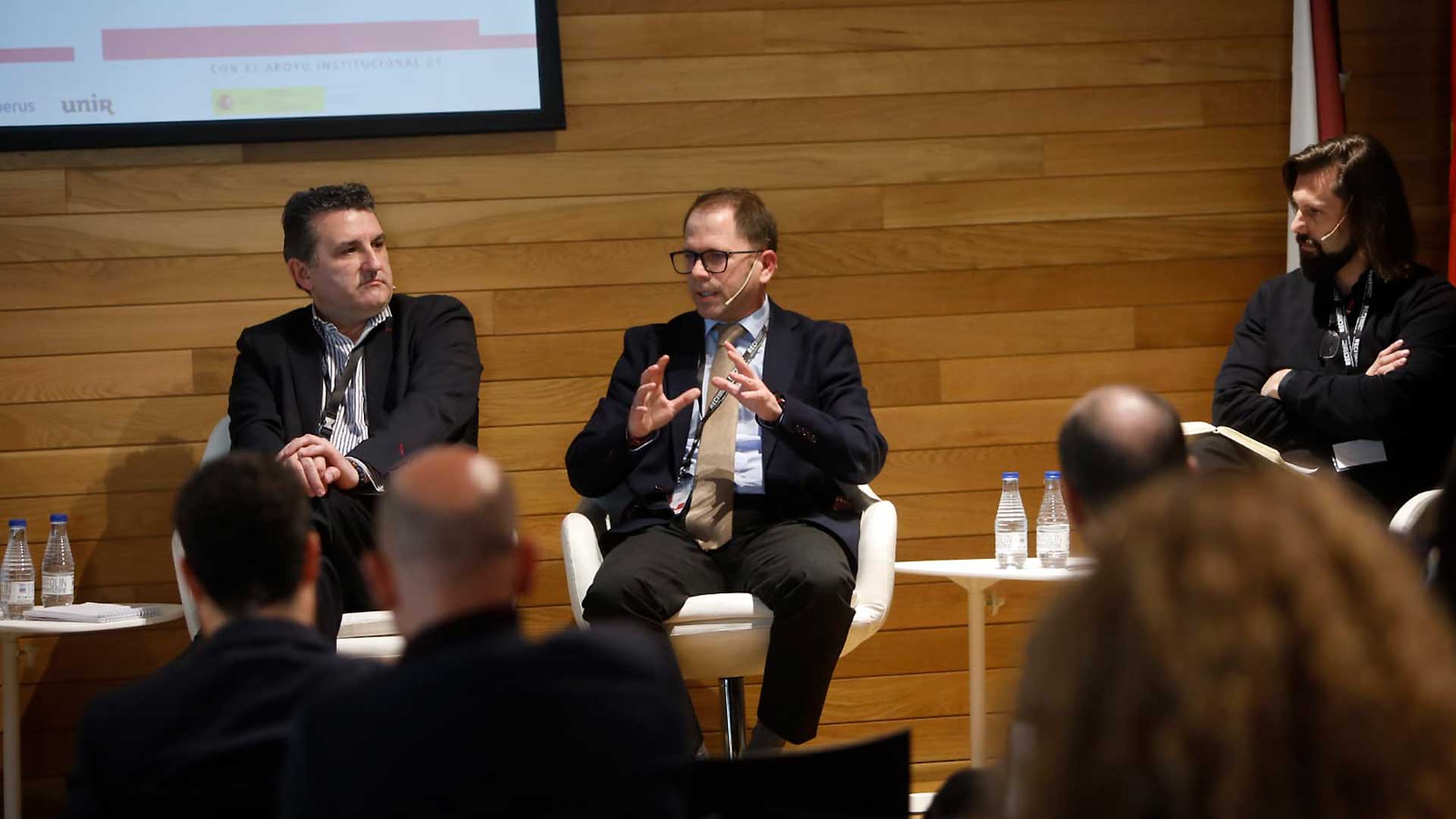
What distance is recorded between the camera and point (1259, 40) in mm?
4387

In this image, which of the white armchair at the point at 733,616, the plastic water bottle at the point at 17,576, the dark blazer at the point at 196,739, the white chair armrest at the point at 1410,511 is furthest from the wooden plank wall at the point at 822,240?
the dark blazer at the point at 196,739

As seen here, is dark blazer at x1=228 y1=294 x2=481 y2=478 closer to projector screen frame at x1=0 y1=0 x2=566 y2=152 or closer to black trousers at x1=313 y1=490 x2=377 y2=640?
black trousers at x1=313 y1=490 x2=377 y2=640

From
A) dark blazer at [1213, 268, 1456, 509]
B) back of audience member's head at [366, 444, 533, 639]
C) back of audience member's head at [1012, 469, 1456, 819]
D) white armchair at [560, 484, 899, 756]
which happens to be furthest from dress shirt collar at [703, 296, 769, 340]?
back of audience member's head at [1012, 469, 1456, 819]

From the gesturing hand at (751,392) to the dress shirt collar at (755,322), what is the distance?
1.28 feet

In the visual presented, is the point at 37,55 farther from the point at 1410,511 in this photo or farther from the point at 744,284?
the point at 1410,511

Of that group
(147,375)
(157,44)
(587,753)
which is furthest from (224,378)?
(587,753)

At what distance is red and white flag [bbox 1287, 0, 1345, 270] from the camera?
4.19 m

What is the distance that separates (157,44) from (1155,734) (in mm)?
3930

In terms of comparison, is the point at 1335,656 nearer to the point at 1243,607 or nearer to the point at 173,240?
the point at 1243,607

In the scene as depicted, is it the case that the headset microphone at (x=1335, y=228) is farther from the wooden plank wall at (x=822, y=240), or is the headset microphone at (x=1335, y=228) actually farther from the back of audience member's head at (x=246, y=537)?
the back of audience member's head at (x=246, y=537)

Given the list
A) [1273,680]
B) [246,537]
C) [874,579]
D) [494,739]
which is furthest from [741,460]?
[1273,680]

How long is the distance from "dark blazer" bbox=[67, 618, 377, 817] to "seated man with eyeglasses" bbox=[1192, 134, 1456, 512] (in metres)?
2.61

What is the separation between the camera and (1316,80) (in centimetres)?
422

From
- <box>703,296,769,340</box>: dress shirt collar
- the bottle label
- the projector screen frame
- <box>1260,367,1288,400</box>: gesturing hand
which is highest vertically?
the projector screen frame
